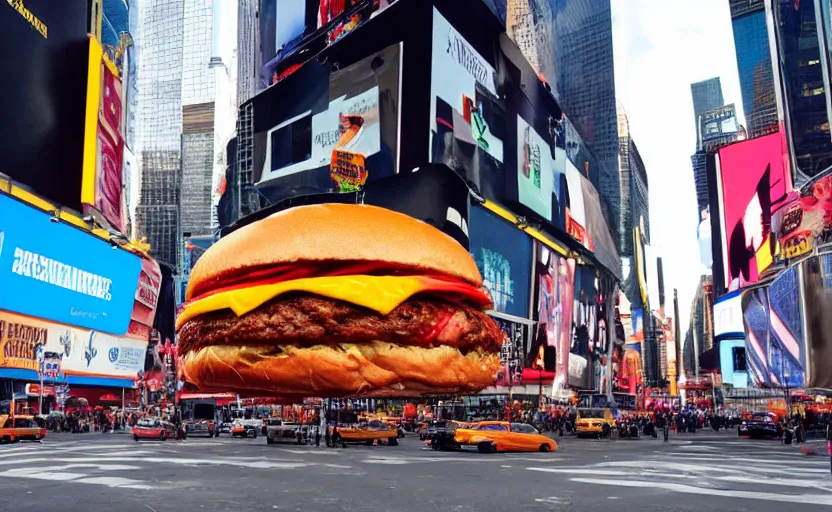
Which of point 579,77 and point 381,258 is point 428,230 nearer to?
point 381,258

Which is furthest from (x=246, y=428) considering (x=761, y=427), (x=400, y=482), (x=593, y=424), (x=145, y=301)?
(x=145, y=301)

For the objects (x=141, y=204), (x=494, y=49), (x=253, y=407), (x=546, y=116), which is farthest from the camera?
(x=141, y=204)

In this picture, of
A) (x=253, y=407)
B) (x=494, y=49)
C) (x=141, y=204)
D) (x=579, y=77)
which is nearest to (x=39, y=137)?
(x=253, y=407)

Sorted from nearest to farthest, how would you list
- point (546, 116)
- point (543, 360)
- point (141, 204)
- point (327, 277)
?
1. point (327, 277)
2. point (543, 360)
3. point (546, 116)
4. point (141, 204)

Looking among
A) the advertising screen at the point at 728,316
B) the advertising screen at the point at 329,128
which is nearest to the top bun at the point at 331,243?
the advertising screen at the point at 329,128

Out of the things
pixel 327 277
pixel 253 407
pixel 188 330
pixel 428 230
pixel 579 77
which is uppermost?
pixel 579 77

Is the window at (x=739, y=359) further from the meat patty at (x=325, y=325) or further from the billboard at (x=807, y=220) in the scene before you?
the meat patty at (x=325, y=325)
